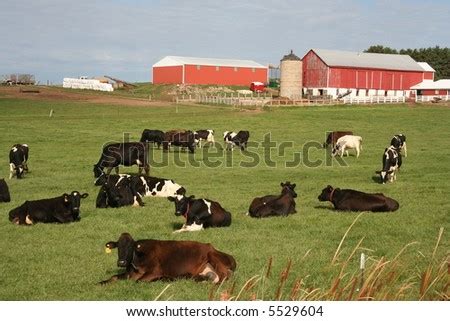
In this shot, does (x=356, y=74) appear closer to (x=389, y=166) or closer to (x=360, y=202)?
(x=389, y=166)

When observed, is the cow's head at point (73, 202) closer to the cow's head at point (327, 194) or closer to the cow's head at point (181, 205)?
the cow's head at point (181, 205)

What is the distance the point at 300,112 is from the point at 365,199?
37.7m

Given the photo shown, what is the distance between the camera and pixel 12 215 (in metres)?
12.8

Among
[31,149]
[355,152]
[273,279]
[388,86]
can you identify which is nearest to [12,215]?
[273,279]

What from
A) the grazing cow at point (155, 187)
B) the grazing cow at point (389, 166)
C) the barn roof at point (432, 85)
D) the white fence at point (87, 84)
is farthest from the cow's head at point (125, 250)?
the barn roof at point (432, 85)

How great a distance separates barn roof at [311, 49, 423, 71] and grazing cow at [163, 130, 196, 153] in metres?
50.1

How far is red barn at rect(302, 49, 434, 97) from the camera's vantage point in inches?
3017

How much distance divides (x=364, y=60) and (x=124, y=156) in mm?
66424

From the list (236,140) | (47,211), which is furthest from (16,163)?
(236,140)

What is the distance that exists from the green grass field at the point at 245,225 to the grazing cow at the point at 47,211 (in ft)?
0.76

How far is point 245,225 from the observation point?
12.4m

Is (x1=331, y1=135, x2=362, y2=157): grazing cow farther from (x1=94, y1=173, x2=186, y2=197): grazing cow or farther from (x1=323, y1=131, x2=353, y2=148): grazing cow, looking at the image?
(x1=94, y1=173, x2=186, y2=197): grazing cow

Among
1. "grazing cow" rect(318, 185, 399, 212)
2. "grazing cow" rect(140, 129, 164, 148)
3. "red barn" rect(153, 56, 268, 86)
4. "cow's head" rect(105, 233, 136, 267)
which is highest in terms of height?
"red barn" rect(153, 56, 268, 86)

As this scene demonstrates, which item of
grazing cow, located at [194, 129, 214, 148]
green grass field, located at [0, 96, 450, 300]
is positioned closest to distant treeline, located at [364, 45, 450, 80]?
green grass field, located at [0, 96, 450, 300]
